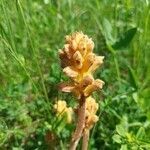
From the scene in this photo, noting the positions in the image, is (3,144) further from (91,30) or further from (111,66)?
(91,30)

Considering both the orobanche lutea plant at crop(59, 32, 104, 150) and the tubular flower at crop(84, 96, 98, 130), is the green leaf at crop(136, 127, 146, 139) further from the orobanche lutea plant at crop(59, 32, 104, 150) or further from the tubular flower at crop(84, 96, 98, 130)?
the orobanche lutea plant at crop(59, 32, 104, 150)

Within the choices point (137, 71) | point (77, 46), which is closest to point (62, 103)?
point (77, 46)

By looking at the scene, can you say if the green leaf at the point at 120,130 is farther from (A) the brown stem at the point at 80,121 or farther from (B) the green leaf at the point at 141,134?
(A) the brown stem at the point at 80,121

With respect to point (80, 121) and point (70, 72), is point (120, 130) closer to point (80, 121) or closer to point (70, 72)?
point (80, 121)

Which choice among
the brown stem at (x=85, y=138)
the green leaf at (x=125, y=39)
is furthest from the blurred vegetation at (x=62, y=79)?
the brown stem at (x=85, y=138)

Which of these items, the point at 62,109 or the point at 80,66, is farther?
the point at 62,109

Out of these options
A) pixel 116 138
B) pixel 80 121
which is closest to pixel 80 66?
pixel 80 121
